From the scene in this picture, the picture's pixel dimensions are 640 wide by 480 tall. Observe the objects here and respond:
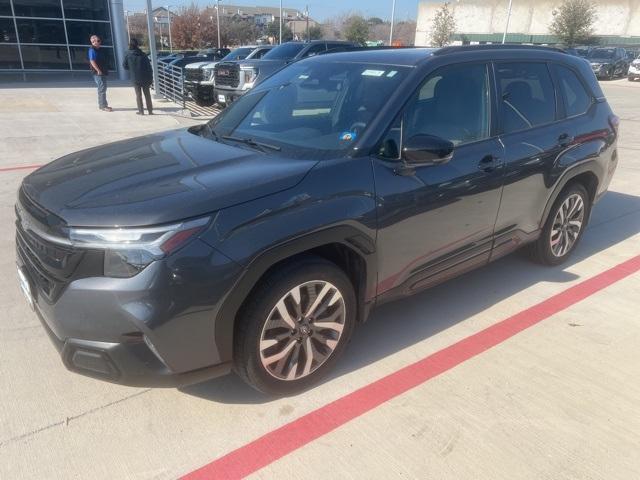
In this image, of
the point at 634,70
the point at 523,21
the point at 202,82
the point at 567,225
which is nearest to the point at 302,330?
the point at 567,225

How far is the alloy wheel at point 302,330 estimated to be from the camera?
8.47 ft

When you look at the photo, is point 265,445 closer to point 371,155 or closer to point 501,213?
point 371,155

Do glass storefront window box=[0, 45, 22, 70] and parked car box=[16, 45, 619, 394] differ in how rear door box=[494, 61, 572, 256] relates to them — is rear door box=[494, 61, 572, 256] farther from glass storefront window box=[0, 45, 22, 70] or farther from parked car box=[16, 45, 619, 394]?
glass storefront window box=[0, 45, 22, 70]

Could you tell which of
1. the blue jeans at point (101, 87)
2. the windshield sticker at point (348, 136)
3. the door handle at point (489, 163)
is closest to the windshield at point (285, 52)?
the blue jeans at point (101, 87)

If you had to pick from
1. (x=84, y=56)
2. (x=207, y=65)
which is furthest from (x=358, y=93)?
(x=84, y=56)

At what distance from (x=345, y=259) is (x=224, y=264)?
83cm

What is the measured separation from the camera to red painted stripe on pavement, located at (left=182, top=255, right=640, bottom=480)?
2.37 metres

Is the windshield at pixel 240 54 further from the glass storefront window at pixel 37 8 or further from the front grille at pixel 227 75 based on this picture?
the glass storefront window at pixel 37 8

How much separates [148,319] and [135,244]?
0.33 meters

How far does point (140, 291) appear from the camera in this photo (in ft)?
7.11

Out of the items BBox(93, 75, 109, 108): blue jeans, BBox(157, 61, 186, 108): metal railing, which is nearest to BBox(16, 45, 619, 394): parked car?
BBox(93, 75, 109, 108): blue jeans

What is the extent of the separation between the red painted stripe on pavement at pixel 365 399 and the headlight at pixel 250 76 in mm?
10279

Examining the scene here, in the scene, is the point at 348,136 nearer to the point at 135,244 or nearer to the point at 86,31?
the point at 135,244

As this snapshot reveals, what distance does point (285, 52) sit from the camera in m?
13.9
